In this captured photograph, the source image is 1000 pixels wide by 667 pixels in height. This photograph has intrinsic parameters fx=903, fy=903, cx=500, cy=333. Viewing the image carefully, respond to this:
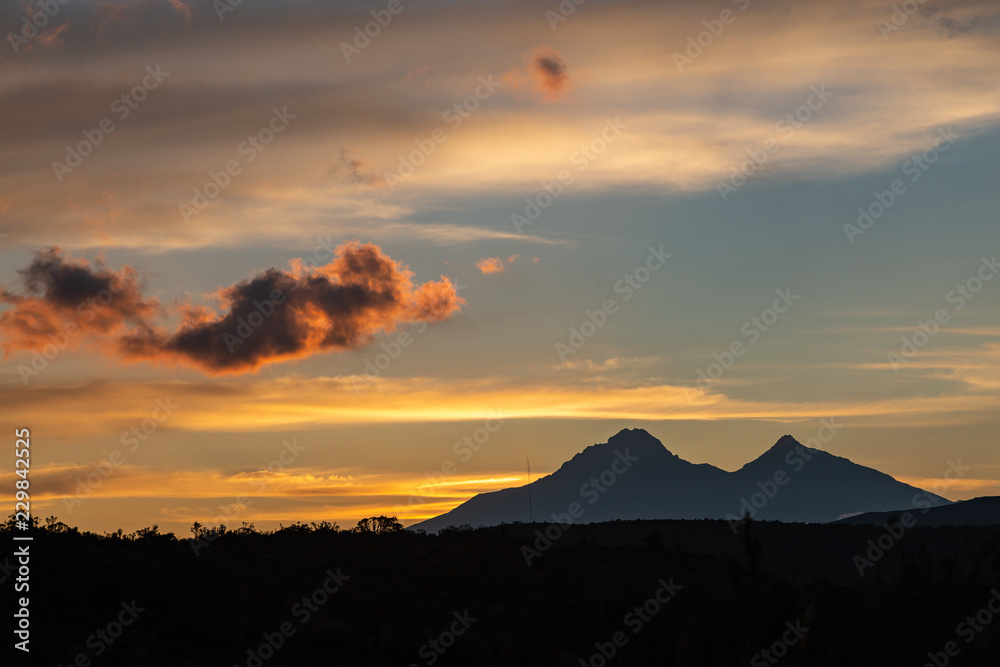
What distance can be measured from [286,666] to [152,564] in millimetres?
8942

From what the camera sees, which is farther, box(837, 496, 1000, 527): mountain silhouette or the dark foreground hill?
box(837, 496, 1000, 527): mountain silhouette

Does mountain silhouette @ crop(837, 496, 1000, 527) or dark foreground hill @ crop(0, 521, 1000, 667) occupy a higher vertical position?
mountain silhouette @ crop(837, 496, 1000, 527)

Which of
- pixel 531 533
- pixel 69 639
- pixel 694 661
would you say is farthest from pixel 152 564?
pixel 531 533

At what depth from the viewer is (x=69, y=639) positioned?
19.1 m

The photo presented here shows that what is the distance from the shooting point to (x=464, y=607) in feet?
78.3

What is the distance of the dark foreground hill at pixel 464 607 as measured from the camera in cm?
1798

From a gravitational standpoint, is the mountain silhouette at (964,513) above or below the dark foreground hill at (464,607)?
above

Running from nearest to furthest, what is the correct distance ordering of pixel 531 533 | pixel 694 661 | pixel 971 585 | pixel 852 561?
pixel 694 661, pixel 971 585, pixel 852 561, pixel 531 533

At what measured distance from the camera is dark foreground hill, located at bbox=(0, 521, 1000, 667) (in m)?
18.0

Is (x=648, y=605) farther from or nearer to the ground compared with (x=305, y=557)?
nearer to the ground

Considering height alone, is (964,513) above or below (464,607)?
above

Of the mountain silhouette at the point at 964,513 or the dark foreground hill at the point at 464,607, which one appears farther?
the mountain silhouette at the point at 964,513

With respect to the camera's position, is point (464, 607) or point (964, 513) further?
point (964, 513)

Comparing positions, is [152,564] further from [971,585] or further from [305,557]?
[971,585]
